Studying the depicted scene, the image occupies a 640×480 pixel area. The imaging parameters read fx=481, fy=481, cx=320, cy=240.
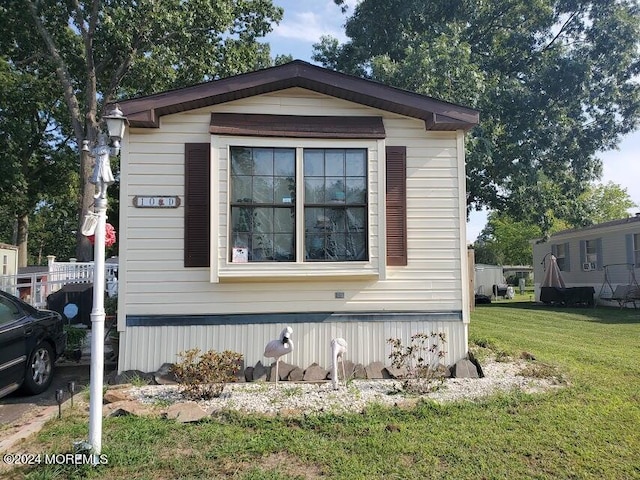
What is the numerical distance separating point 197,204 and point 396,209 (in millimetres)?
2467

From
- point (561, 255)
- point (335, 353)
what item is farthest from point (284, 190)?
point (561, 255)

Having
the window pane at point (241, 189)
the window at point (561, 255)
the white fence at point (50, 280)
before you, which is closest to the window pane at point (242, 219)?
the window pane at point (241, 189)

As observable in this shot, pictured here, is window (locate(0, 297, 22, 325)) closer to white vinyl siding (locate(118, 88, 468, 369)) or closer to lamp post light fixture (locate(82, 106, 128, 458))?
white vinyl siding (locate(118, 88, 468, 369))

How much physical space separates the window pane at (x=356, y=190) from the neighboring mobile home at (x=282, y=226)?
0.02 meters

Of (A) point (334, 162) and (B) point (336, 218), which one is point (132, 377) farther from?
(A) point (334, 162)

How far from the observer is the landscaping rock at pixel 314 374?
575cm

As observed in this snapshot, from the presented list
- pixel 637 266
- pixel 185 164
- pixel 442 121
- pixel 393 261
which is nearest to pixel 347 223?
pixel 393 261

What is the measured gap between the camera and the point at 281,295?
19.5 ft

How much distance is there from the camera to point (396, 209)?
6.07 metres

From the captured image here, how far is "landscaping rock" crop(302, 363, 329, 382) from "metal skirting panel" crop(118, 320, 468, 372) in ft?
0.43

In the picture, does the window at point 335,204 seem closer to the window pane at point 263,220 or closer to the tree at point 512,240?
the window pane at point 263,220

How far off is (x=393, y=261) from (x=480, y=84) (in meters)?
9.03

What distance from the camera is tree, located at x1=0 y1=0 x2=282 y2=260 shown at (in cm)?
1388

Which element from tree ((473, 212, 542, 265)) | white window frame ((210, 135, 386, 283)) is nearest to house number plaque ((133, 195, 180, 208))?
white window frame ((210, 135, 386, 283))
